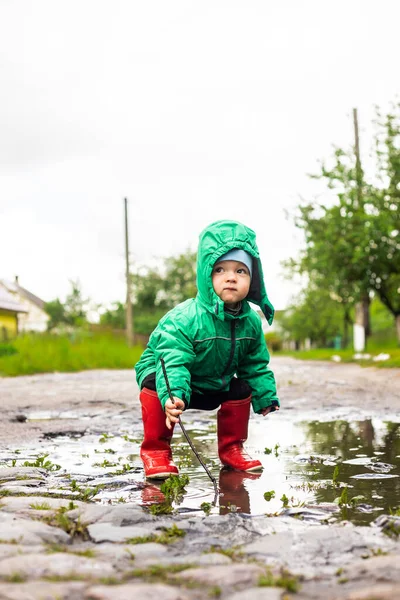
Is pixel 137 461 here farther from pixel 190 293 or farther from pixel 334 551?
pixel 190 293

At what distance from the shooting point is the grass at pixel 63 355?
17156 mm

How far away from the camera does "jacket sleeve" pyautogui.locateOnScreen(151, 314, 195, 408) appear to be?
395cm

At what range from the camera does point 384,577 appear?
2145mm

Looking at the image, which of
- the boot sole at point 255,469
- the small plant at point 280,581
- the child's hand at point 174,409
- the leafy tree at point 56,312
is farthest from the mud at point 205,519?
the leafy tree at point 56,312

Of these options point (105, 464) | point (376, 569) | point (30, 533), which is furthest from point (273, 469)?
point (376, 569)

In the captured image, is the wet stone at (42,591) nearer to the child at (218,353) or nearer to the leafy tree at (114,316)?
the child at (218,353)

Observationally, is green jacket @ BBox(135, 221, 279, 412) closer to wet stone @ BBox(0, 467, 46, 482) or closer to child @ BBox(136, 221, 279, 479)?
child @ BBox(136, 221, 279, 479)

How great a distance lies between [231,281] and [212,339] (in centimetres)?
35

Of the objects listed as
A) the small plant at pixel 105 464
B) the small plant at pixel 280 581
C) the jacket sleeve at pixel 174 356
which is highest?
the jacket sleeve at pixel 174 356

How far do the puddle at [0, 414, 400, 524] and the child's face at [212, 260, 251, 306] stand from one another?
39.6 inches

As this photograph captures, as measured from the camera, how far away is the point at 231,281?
4.20m

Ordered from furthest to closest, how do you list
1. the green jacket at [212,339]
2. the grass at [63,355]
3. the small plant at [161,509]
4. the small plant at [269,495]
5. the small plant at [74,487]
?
the grass at [63,355]
the green jacket at [212,339]
the small plant at [74,487]
the small plant at [269,495]
the small plant at [161,509]

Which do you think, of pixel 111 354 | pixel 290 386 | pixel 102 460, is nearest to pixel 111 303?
pixel 111 354

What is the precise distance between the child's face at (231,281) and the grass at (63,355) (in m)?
12.6
